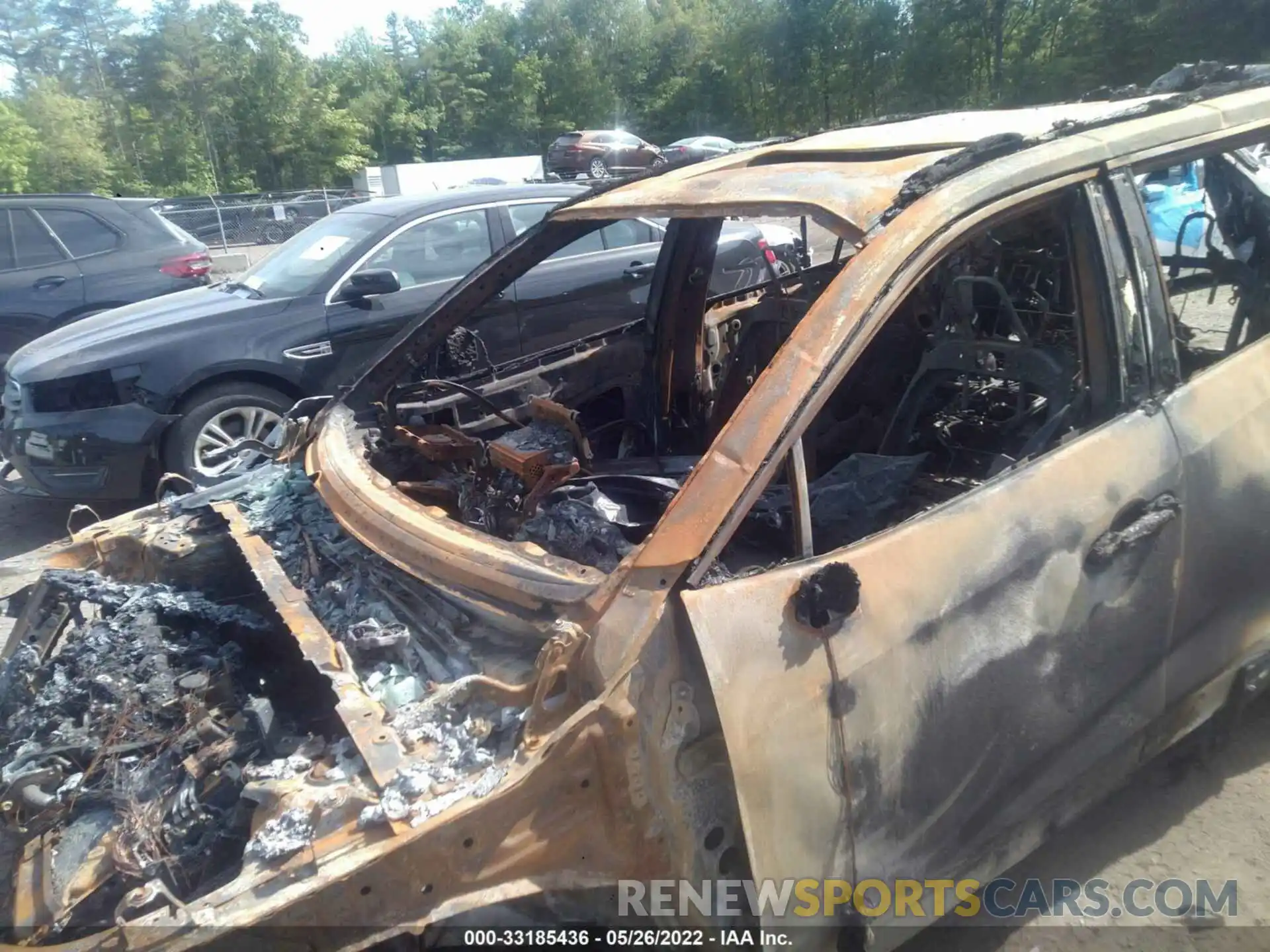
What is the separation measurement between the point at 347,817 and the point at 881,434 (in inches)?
91.6

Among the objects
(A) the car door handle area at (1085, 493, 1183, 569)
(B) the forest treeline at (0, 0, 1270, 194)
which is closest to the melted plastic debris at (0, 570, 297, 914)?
(A) the car door handle area at (1085, 493, 1183, 569)

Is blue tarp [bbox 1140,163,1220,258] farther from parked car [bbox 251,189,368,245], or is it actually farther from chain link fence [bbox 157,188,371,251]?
parked car [bbox 251,189,368,245]

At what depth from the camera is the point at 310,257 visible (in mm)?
5848

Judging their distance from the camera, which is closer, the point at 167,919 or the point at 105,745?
the point at 167,919

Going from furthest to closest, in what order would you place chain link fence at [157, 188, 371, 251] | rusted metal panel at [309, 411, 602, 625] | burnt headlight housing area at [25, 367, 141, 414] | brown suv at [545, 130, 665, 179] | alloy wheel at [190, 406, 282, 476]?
brown suv at [545, 130, 665, 179], chain link fence at [157, 188, 371, 251], alloy wheel at [190, 406, 282, 476], burnt headlight housing area at [25, 367, 141, 414], rusted metal panel at [309, 411, 602, 625]

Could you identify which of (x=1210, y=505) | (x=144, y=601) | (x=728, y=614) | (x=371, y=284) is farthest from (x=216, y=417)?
(x=1210, y=505)

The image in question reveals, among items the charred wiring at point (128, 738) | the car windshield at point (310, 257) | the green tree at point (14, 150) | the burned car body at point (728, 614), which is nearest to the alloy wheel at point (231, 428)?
the car windshield at point (310, 257)

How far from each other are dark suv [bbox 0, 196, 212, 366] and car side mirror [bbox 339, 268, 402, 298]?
3259 mm

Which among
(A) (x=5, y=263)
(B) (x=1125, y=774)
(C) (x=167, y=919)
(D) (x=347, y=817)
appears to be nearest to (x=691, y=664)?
(D) (x=347, y=817)

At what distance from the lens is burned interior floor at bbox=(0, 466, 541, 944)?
5.32ft

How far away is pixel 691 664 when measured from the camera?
1619 mm

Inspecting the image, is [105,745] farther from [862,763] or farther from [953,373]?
[953,373]

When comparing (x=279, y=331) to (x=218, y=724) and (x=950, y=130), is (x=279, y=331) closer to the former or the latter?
(x=218, y=724)

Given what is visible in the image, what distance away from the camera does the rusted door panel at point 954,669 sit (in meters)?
1.60
